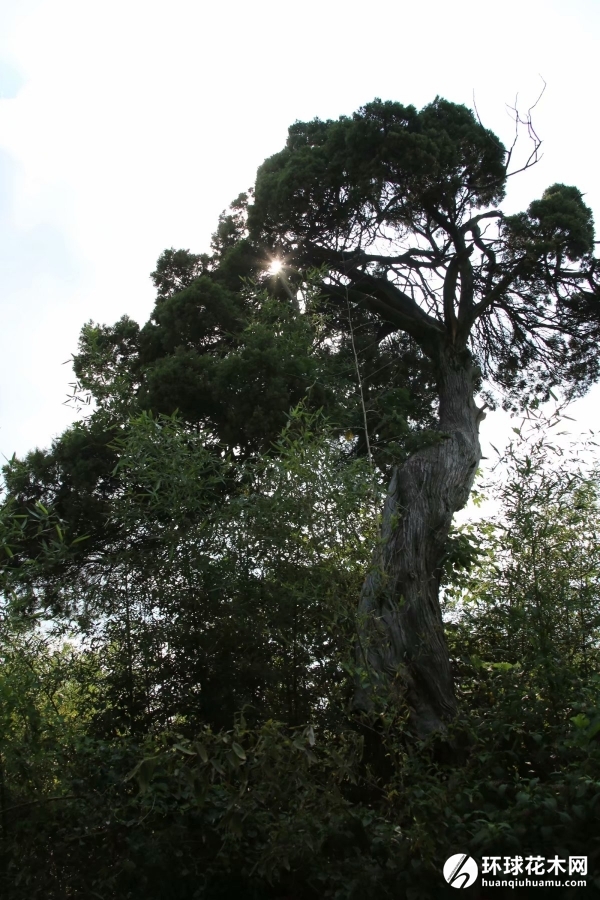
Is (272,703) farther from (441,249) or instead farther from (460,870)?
(441,249)

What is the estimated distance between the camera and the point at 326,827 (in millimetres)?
3158

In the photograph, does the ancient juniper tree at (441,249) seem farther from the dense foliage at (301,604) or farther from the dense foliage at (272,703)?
the dense foliage at (272,703)

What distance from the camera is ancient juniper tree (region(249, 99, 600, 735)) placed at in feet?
22.6

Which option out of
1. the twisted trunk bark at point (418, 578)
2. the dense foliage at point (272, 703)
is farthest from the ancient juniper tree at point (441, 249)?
the dense foliage at point (272, 703)

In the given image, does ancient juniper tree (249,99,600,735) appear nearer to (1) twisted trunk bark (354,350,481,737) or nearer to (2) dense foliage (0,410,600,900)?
(1) twisted trunk bark (354,350,481,737)

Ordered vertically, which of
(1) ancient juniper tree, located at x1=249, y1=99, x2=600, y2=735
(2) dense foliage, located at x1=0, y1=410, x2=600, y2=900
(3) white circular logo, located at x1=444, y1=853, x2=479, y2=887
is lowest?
(3) white circular logo, located at x1=444, y1=853, x2=479, y2=887

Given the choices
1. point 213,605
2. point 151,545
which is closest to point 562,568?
point 213,605

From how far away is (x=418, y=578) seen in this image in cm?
529

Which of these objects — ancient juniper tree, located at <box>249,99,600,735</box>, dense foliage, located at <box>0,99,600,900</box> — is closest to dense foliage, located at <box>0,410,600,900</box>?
dense foliage, located at <box>0,99,600,900</box>

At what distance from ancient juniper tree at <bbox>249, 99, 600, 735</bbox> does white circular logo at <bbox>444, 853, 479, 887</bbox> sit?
120 inches

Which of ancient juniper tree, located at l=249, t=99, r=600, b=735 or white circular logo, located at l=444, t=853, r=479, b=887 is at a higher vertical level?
ancient juniper tree, located at l=249, t=99, r=600, b=735

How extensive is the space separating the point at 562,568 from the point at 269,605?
163cm

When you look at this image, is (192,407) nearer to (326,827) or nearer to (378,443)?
(378,443)

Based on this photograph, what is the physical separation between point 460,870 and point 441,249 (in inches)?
244
